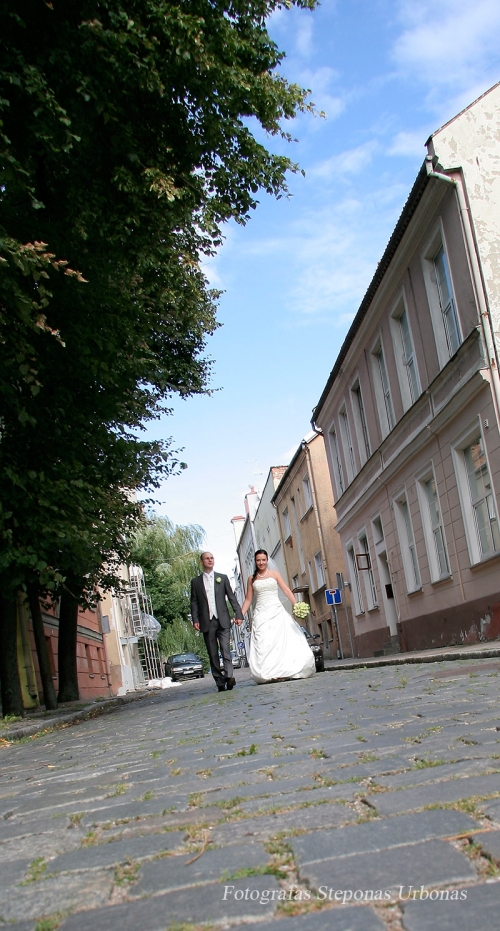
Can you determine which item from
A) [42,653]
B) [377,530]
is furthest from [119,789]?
[377,530]

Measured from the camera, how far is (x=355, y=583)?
28.7m

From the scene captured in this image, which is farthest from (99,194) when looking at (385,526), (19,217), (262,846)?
(385,526)

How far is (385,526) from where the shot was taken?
23016mm

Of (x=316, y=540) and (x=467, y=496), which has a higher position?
(x=316, y=540)

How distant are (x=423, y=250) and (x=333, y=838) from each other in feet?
50.8

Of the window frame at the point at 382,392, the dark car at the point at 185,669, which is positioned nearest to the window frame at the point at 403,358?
the window frame at the point at 382,392

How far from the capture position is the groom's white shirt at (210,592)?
43.4ft

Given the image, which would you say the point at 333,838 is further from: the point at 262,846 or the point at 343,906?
the point at 343,906

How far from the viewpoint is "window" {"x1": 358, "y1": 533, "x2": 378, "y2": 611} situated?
2588cm

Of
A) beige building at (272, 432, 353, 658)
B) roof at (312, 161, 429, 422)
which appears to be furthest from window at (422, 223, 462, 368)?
beige building at (272, 432, 353, 658)

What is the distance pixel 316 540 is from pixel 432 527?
17752mm

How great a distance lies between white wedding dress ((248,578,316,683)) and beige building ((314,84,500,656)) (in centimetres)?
339

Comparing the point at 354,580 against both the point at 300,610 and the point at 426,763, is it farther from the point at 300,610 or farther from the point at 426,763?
the point at 426,763

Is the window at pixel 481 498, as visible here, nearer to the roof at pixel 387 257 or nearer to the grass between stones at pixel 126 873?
→ the roof at pixel 387 257
